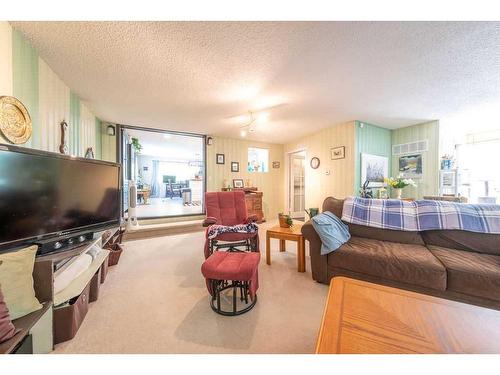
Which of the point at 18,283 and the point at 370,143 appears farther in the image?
the point at 370,143

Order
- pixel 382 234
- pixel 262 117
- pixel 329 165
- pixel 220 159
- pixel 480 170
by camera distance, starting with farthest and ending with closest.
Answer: pixel 220 159, pixel 480 170, pixel 329 165, pixel 262 117, pixel 382 234

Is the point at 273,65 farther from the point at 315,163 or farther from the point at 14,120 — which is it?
the point at 315,163

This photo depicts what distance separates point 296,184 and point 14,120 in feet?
18.4

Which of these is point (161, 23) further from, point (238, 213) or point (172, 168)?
point (172, 168)

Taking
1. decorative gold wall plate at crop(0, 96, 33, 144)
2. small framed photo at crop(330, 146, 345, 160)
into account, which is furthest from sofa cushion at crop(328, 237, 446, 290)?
decorative gold wall plate at crop(0, 96, 33, 144)

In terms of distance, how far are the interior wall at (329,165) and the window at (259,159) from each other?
3.33ft

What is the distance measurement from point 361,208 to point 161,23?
255 cm

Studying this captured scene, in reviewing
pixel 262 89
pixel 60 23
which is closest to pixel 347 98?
pixel 262 89

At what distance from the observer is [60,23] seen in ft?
4.49

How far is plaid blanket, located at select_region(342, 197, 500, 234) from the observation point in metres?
1.69

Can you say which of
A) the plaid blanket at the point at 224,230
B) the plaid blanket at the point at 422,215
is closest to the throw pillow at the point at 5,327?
the plaid blanket at the point at 224,230

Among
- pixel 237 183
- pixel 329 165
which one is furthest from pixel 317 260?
pixel 237 183

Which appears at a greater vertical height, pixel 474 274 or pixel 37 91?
pixel 37 91

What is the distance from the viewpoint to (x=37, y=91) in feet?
5.60
